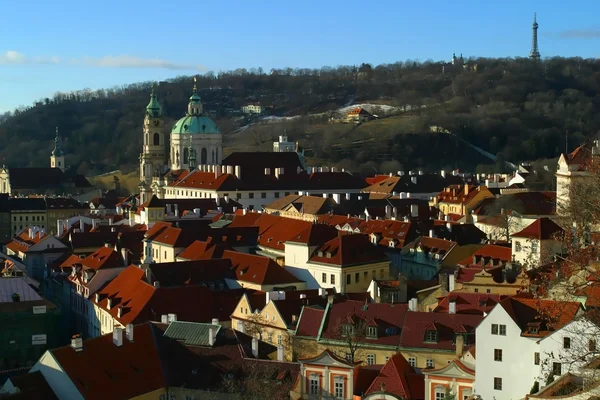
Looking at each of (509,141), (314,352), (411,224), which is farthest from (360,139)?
(314,352)

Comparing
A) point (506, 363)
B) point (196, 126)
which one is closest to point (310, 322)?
point (506, 363)

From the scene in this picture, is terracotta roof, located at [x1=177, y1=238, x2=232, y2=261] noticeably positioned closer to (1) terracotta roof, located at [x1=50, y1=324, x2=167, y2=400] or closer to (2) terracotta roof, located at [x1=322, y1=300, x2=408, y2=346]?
(2) terracotta roof, located at [x1=322, y1=300, x2=408, y2=346]

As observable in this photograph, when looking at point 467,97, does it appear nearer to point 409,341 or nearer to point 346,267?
point 346,267

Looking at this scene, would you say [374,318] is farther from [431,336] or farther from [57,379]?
[57,379]

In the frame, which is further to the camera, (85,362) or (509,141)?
(509,141)

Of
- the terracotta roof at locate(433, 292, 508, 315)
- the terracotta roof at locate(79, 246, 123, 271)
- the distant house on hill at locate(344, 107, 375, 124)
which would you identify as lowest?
the terracotta roof at locate(79, 246, 123, 271)

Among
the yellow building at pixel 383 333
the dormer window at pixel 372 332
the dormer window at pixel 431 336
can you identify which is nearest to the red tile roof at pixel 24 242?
the yellow building at pixel 383 333

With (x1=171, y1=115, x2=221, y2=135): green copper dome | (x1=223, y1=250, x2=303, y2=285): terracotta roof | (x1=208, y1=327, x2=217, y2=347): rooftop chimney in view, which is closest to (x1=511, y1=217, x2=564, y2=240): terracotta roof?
(x1=223, y1=250, x2=303, y2=285): terracotta roof
